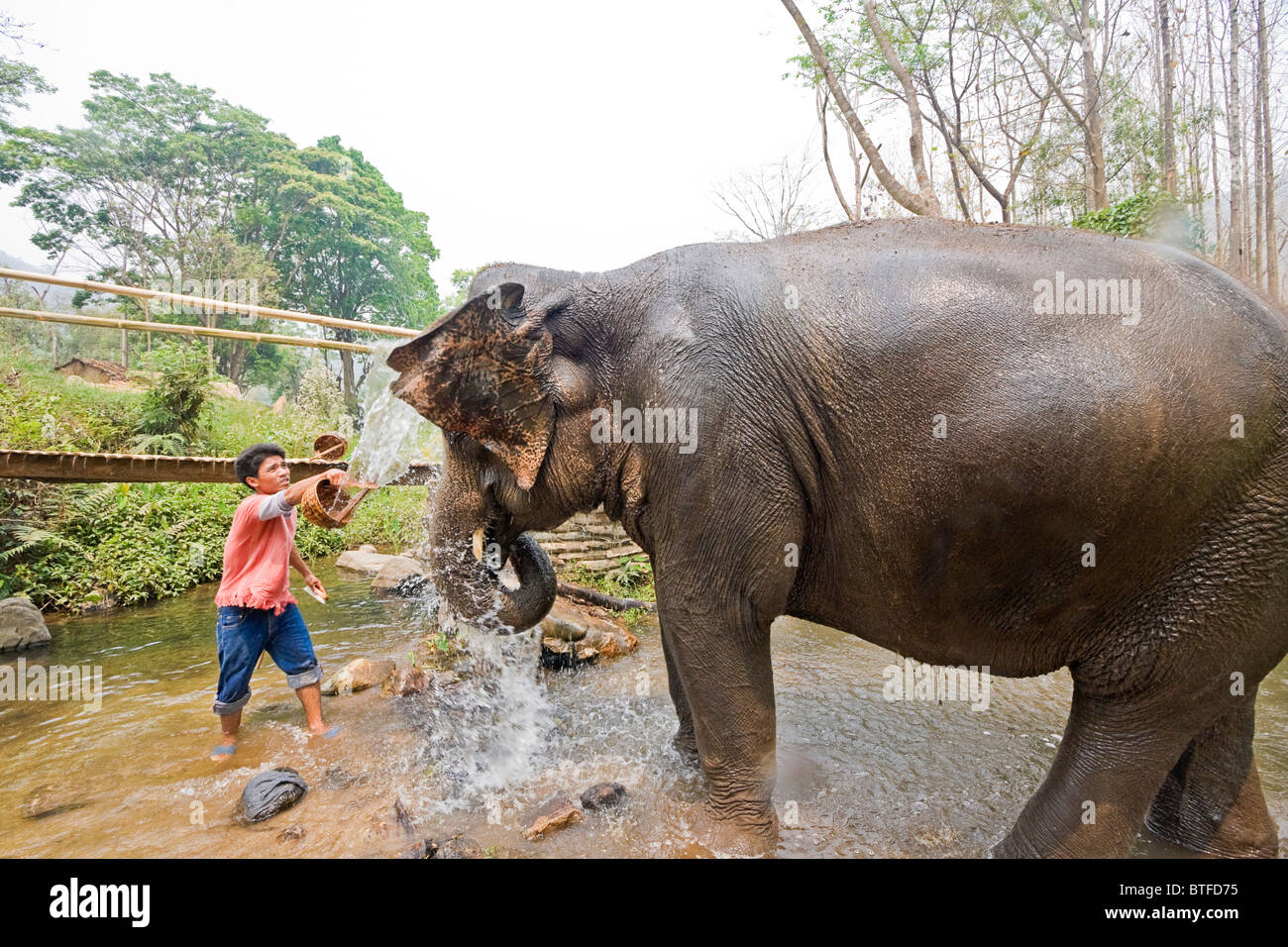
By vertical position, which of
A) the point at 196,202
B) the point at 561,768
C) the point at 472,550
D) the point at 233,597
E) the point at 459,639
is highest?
the point at 196,202

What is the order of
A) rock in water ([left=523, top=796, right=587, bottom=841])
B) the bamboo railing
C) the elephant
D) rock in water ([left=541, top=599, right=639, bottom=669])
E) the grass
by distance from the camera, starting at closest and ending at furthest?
1. the elephant
2. rock in water ([left=523, top=796, right=587, bottom=841])
3. the bamboo railing
4. rock in water ([left=541, top=599, right=639, bottom=669])
5. the grass

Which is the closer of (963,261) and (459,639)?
(963,261)

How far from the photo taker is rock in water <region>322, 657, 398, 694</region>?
5.48 meters

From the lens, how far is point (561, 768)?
409 cm

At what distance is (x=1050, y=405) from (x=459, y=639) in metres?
4.93

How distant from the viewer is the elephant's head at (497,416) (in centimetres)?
305

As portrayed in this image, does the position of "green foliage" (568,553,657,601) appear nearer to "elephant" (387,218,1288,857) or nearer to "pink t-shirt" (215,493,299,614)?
"pink t-shirt" (215,493,299,614)
